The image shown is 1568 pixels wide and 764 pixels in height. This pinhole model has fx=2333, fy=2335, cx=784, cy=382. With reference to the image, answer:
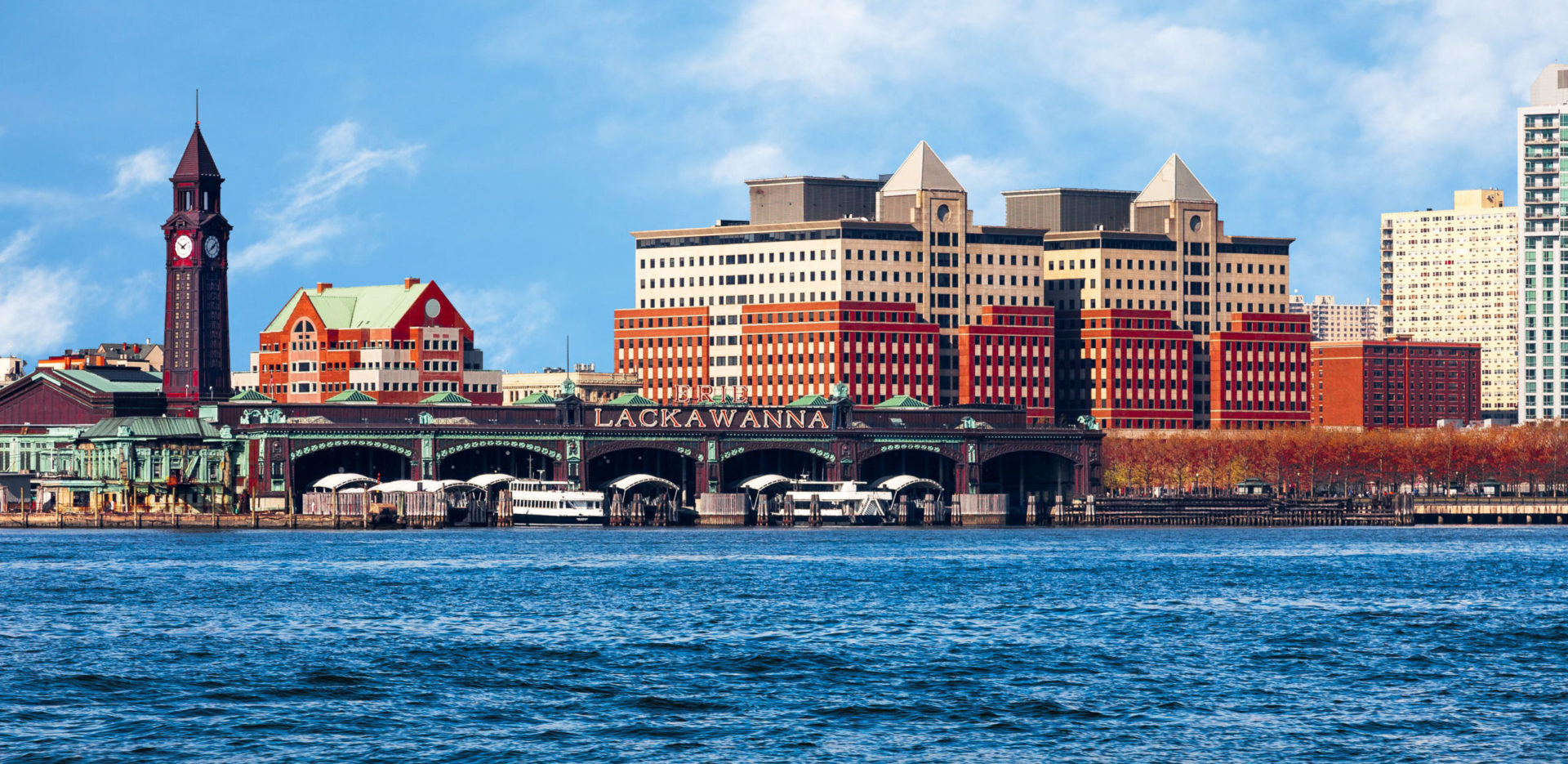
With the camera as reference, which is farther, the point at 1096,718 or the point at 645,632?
the point at 645,632

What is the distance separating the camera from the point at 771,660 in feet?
299

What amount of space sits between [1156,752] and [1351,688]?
55.1 ft

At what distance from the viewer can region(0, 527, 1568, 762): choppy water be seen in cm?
7144

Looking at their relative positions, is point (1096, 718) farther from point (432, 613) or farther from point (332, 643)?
point (432, 613)

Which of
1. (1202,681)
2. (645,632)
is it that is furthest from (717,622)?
(1202,681)

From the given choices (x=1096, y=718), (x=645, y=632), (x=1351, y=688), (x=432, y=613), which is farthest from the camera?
(x=432, y=613)

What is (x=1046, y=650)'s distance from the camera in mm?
95312

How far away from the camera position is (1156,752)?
69000mm

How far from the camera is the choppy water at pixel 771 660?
71.4 m

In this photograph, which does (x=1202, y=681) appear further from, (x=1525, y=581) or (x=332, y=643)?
(x=1525, y=581)

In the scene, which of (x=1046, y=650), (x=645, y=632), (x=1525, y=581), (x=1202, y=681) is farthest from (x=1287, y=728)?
(x=1525, y=581)

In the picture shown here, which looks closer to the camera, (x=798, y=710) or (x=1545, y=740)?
(x=1545, y=740)

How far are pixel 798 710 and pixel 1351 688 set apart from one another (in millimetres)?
20338

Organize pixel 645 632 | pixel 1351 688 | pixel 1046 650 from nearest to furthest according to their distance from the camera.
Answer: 1. pixel 1351 688
2. pixel 1046 650
3. pixel 645 632
